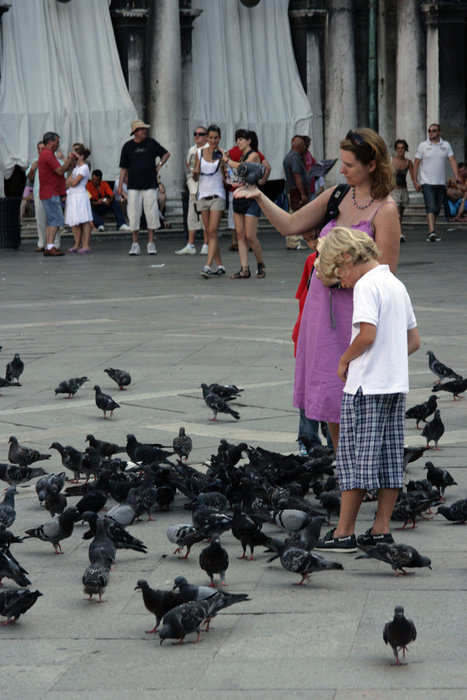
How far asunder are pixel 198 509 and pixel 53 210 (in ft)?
47.1

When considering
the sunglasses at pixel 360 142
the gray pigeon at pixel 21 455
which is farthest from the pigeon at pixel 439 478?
the gray pigeon at pixel 21 455

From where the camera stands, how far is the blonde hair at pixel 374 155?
205 inches

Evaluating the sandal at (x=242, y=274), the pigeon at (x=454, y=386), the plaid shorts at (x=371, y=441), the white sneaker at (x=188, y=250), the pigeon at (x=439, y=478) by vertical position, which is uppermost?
the plaid shorts at (x=371, y=441)

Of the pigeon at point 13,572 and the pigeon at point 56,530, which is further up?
the pigeon at point 13,572

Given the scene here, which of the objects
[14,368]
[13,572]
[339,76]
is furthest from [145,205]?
[13,572]

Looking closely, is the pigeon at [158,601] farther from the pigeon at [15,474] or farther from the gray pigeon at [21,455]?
the gray pigeon at [21,455]

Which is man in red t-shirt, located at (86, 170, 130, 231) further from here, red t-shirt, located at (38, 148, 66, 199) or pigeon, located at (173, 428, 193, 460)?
pigeon, located at (173, 428, 193, 460)

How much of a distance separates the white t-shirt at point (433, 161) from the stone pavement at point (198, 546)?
5651 millimetres

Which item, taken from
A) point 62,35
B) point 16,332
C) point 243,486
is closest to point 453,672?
point 243,486

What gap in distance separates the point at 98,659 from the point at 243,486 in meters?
1.72

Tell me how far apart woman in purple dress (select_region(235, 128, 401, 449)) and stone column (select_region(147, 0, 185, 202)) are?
58.4 ft

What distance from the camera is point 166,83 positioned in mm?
23000

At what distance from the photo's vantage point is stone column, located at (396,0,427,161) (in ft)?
79.2

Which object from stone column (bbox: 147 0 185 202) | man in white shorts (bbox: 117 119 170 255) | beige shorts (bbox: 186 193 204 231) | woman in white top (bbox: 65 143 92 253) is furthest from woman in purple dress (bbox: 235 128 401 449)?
stone column (bbox: 147 0 185 202)
